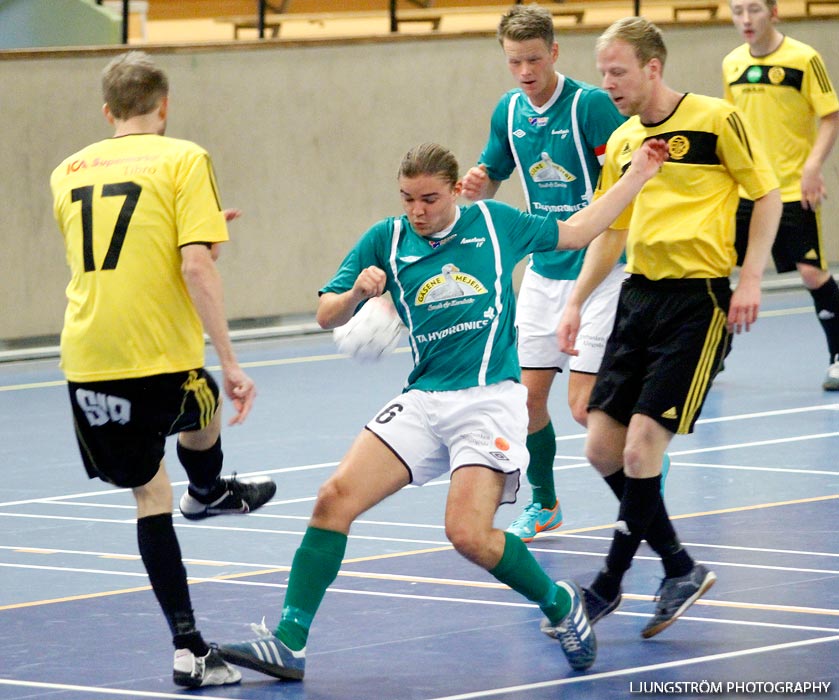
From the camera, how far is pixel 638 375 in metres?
5.77

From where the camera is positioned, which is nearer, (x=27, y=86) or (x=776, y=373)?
(x=776, y=373)

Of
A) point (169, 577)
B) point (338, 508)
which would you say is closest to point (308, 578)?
point (338, 508)

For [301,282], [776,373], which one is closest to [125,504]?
[776,373]

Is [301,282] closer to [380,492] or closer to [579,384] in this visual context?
[579,384]

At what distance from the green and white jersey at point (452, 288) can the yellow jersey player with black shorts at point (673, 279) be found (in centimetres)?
51

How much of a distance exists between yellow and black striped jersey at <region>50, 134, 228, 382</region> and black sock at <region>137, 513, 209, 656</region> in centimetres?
50

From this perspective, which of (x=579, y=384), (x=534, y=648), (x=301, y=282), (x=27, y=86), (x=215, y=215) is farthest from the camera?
(x=301, y=282)

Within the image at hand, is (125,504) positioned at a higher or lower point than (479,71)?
lower

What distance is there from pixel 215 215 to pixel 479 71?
10.4 meters

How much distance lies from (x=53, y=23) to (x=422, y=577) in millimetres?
10266

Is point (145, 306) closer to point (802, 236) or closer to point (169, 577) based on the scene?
point (169, 577)

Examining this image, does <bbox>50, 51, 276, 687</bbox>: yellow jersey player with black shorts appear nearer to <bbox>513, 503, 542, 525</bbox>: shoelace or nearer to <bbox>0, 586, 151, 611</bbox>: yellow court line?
<bbox>0, 586, 151, 611</bbox>: yellow court line

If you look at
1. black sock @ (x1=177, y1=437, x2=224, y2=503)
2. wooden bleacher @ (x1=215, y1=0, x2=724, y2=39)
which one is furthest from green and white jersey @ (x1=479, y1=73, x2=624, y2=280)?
Result: wooden bleacher @ (x1=215, y1=0, x2=724, y2=39)

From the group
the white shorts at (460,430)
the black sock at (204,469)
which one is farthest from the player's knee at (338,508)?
the black sock at (204,469)
